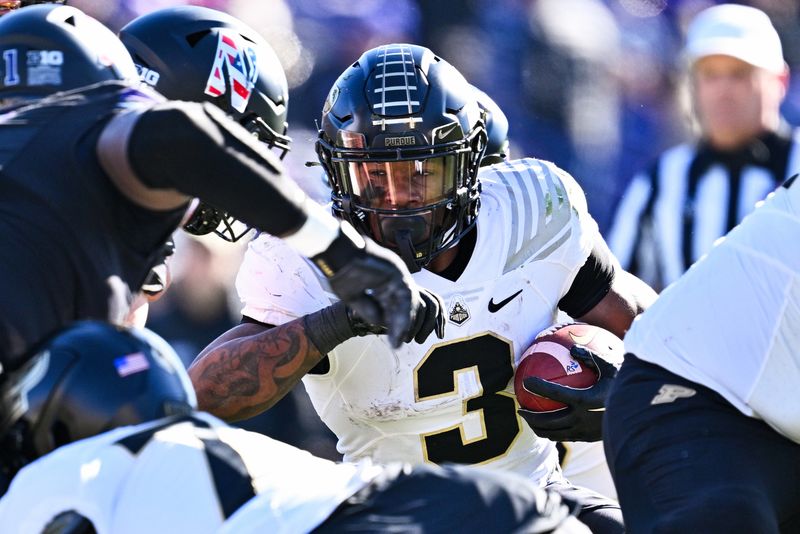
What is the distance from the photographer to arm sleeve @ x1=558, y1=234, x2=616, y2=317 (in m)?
3.62

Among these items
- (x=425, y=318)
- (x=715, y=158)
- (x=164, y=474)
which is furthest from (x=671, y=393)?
(x=715, y=158)

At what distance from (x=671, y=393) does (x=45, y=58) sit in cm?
150

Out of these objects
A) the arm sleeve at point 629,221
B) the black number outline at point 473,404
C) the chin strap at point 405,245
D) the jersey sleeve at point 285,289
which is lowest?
the arm sleeve at point 629,221

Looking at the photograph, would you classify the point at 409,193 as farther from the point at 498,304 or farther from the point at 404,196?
the point at 498,304

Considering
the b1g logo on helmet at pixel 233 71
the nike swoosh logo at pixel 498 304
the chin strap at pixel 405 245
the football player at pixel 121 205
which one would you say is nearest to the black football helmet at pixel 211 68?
the b1g logo on helmet at pixel 233 71

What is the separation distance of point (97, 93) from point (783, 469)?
59.5 inches

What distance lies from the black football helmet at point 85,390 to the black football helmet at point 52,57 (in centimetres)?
106

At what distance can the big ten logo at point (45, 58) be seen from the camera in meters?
2.92

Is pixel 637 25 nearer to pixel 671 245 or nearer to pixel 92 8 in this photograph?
pixel 671 245

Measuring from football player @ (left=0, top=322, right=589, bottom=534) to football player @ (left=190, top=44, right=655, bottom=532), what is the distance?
1282 mm

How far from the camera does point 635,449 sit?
8.71 feet

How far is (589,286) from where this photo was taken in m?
3.63

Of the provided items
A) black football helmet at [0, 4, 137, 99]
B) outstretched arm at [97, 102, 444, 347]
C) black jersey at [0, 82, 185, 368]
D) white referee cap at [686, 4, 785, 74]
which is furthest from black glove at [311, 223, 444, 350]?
white referee cap at [686, 4, 785, 74]

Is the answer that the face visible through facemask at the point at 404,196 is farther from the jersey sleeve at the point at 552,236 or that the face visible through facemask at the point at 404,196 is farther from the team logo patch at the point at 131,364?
the team logo patch at the point at 131,364
